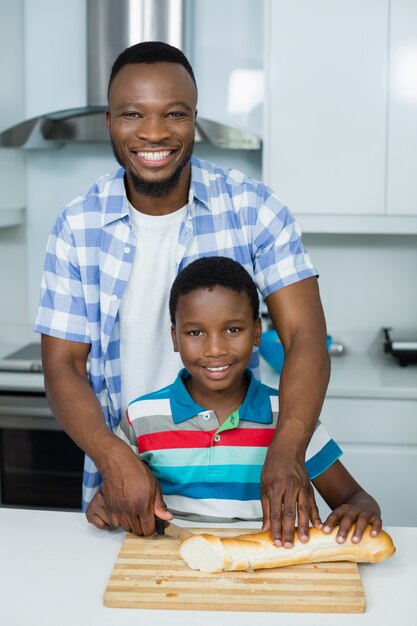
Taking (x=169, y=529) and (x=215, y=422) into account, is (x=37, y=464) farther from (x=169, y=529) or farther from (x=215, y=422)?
(x=169, y=529)

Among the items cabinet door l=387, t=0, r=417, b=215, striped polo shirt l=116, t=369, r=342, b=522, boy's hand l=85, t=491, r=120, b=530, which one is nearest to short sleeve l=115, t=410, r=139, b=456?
striped polo shirt l=116, t=369, r=342, b=522

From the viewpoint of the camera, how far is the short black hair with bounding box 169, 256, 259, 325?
1454 millimetres

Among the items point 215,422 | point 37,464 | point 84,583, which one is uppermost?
point 215,422

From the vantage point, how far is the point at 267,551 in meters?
1.15

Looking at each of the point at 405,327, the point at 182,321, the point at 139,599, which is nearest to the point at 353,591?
the point at 139,599

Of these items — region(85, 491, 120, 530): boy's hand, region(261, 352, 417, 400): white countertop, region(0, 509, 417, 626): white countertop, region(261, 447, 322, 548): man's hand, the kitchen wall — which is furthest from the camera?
the kitchen wall

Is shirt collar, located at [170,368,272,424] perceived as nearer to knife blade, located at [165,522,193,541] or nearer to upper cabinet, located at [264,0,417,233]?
knife blade, located at [165,522,193,541]

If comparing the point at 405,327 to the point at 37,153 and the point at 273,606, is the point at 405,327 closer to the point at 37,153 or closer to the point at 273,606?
the point at 37,153

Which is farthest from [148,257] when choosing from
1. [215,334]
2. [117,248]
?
[215,334]

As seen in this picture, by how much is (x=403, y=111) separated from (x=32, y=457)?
5.12 feet

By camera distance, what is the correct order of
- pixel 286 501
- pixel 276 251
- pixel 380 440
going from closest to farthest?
1. pixel 286 501
2. pixel 276 251
3. pixel 380 440

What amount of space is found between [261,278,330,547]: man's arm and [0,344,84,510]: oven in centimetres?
129

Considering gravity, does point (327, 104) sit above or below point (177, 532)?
above

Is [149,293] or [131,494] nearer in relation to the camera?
[131,494]
